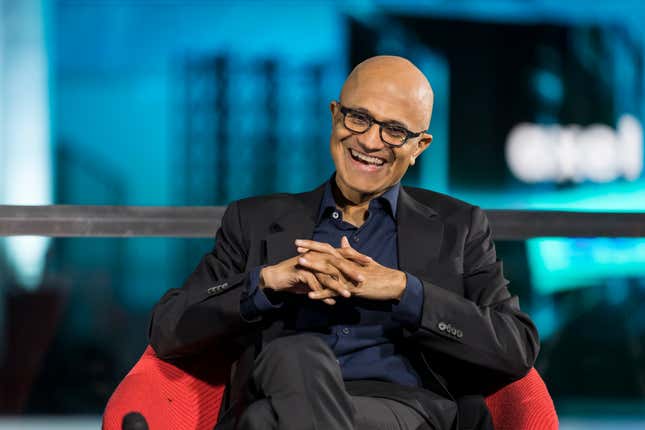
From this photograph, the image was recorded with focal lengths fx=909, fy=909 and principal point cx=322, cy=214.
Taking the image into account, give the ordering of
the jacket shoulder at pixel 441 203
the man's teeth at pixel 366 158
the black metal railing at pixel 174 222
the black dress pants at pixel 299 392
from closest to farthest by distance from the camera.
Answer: the black dress pants at pixel 299 392, the man's teeth at pixel 366 158, the jacket shoulder at pixel 441 203, the black metal railing at pixel 174 222

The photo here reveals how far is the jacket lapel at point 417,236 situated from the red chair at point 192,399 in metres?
0.36

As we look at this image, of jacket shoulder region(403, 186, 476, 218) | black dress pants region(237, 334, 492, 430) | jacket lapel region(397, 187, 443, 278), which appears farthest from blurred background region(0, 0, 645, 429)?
black dress pants region(237, 334, 492, 430)

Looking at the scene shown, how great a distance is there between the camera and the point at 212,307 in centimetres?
208

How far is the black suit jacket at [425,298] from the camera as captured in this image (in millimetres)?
2016

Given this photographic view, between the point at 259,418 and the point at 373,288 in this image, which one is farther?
the point at 373,288

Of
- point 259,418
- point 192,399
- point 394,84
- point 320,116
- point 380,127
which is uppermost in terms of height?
point 394,84

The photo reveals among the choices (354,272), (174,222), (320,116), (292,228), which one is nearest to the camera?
(354,272)

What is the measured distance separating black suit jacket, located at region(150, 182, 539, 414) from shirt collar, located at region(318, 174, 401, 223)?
0.9 inches

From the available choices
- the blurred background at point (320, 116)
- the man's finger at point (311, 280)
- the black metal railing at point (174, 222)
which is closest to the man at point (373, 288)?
the man's finger at point (311, 280)

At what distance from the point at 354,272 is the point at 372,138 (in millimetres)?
370

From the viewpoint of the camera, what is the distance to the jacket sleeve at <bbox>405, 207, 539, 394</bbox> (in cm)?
199

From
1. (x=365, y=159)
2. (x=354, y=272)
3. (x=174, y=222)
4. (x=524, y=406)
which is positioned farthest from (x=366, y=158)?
(x=174, y=222)

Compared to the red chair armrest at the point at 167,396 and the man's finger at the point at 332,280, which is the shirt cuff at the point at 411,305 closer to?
the man's finger at the point at 332,280

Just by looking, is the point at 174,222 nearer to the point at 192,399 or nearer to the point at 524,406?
the point at 192,399
